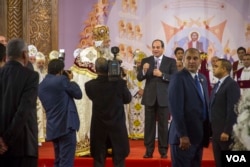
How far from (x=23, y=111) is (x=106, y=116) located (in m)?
1.72

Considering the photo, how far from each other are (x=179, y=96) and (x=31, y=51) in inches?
171

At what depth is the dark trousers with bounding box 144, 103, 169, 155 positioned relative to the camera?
27.4 ft

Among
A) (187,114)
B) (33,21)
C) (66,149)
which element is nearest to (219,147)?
(187,114)

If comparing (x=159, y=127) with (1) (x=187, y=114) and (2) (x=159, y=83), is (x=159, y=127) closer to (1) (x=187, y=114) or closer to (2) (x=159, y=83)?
(2) (x=159, y=83)

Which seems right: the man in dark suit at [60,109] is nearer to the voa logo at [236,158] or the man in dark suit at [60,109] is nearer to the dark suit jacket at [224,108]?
the dark suit jacket at [224,108]

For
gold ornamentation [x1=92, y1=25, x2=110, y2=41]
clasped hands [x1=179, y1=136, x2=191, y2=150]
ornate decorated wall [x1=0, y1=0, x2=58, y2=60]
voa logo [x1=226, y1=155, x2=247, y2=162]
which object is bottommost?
clasped hands [x1=179, y1=136, x2=191, y2=150]

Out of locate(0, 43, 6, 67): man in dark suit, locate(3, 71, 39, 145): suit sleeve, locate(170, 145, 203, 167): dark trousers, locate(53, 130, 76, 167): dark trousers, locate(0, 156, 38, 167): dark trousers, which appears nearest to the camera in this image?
locate(3, 71, 39, 145): suit sleeve

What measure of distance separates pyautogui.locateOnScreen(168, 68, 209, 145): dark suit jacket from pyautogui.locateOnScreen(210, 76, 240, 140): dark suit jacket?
0.95 ft

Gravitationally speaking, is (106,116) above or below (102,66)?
below

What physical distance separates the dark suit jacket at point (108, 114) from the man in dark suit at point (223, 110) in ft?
3.29

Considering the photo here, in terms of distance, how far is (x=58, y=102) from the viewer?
6.88 m

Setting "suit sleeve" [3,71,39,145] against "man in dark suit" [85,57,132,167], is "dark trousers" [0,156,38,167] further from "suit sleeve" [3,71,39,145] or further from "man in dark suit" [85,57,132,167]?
"man in dark suit" [85,57,132,167]

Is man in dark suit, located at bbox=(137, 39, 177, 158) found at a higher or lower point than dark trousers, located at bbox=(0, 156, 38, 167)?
higher

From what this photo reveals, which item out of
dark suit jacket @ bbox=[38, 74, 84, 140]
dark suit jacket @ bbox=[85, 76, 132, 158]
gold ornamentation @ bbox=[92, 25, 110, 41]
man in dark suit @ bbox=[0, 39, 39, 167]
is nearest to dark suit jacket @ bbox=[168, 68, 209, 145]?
dark suit jacket @ bbox=[85, 76, 132, 158]
